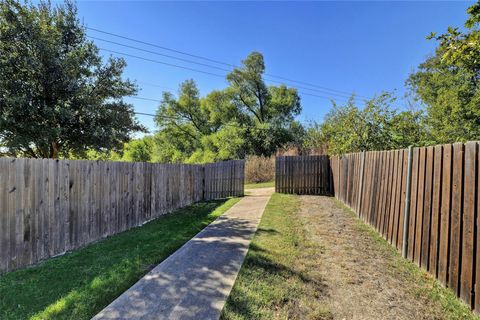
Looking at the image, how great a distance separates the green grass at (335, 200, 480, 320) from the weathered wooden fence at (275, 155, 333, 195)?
24.3ft

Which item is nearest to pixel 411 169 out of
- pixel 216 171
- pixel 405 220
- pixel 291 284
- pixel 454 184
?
pixel 405 220

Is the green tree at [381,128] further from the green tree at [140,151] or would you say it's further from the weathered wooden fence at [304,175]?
the green tree at [140,151]

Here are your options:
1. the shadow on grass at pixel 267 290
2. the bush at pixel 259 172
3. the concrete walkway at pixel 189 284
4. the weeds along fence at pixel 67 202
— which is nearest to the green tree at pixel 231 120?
the bush at pixel 259 172

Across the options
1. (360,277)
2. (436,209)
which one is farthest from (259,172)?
(436,209)

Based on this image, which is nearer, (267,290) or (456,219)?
(456,219)

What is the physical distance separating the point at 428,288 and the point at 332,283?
1.08 m

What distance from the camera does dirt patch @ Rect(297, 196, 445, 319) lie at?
2658 millimetres

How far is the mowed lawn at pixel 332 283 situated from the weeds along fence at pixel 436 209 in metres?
0.22

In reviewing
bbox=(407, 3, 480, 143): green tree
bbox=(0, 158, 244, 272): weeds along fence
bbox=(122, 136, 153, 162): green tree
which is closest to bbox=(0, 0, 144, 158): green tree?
bbox=(0, 158, 244, 272): weeds along fence

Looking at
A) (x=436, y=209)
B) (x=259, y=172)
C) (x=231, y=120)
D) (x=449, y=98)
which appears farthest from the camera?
(x=231, y=120)

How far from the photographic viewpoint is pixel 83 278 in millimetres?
3383

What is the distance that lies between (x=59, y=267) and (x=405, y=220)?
5299 millimetres

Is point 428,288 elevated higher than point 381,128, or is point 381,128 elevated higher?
point 381,128

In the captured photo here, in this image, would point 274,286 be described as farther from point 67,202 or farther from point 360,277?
point 67,202
